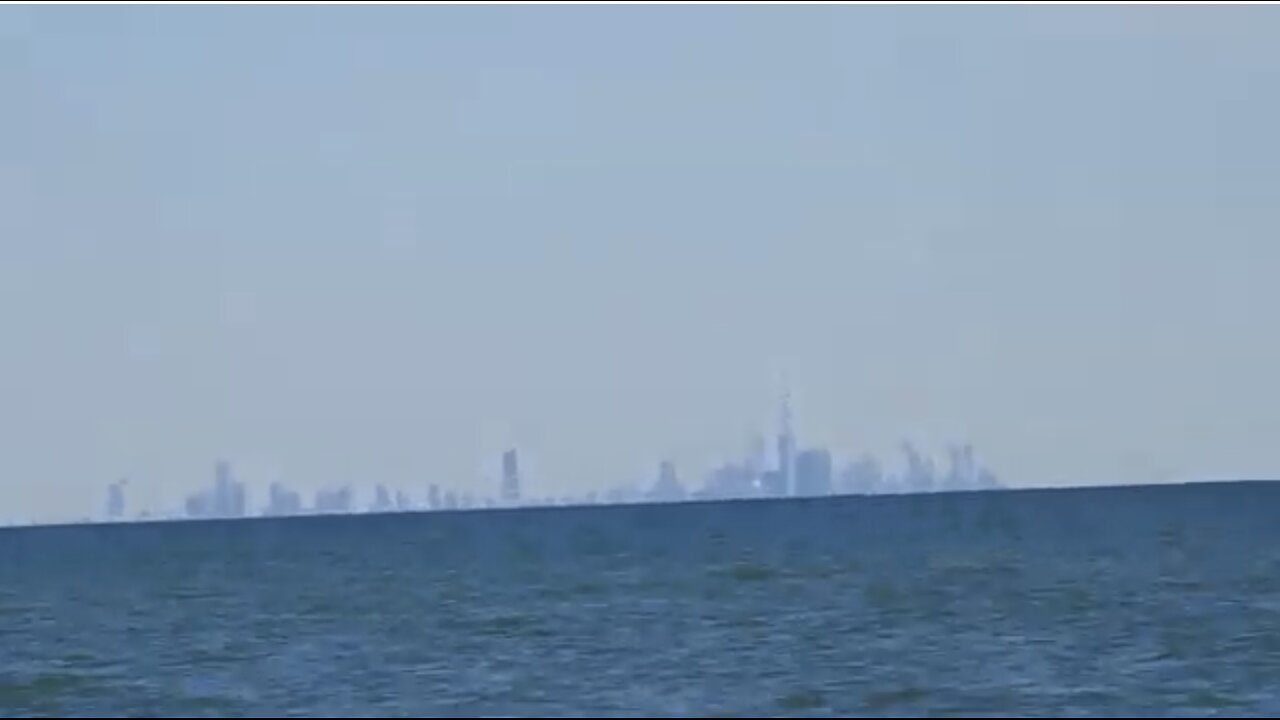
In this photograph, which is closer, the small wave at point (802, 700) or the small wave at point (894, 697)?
the small wave at point (802, 700)

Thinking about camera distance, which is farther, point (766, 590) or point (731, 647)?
point (766, 590)

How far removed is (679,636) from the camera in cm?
7294

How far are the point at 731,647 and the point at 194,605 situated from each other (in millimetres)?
34021

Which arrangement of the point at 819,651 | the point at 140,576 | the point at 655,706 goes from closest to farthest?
the point at 655,706 < the point at 819,651 < the point at 140,576

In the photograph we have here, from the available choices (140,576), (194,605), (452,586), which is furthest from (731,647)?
(140,576)

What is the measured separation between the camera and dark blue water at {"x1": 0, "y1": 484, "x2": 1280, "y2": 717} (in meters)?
56.3

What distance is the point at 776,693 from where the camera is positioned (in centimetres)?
5656

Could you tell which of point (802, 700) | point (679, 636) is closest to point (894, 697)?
point (802, 700)

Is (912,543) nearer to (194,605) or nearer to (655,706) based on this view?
(194,605)

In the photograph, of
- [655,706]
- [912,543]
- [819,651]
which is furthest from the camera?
[912,543]

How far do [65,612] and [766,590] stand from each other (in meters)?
21.8

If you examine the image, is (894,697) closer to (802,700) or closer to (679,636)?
(802,700)

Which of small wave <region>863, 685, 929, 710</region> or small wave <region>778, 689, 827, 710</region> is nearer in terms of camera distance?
small wave <region>778, 689, 827, 710</region>

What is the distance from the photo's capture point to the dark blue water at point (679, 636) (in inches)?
2218
